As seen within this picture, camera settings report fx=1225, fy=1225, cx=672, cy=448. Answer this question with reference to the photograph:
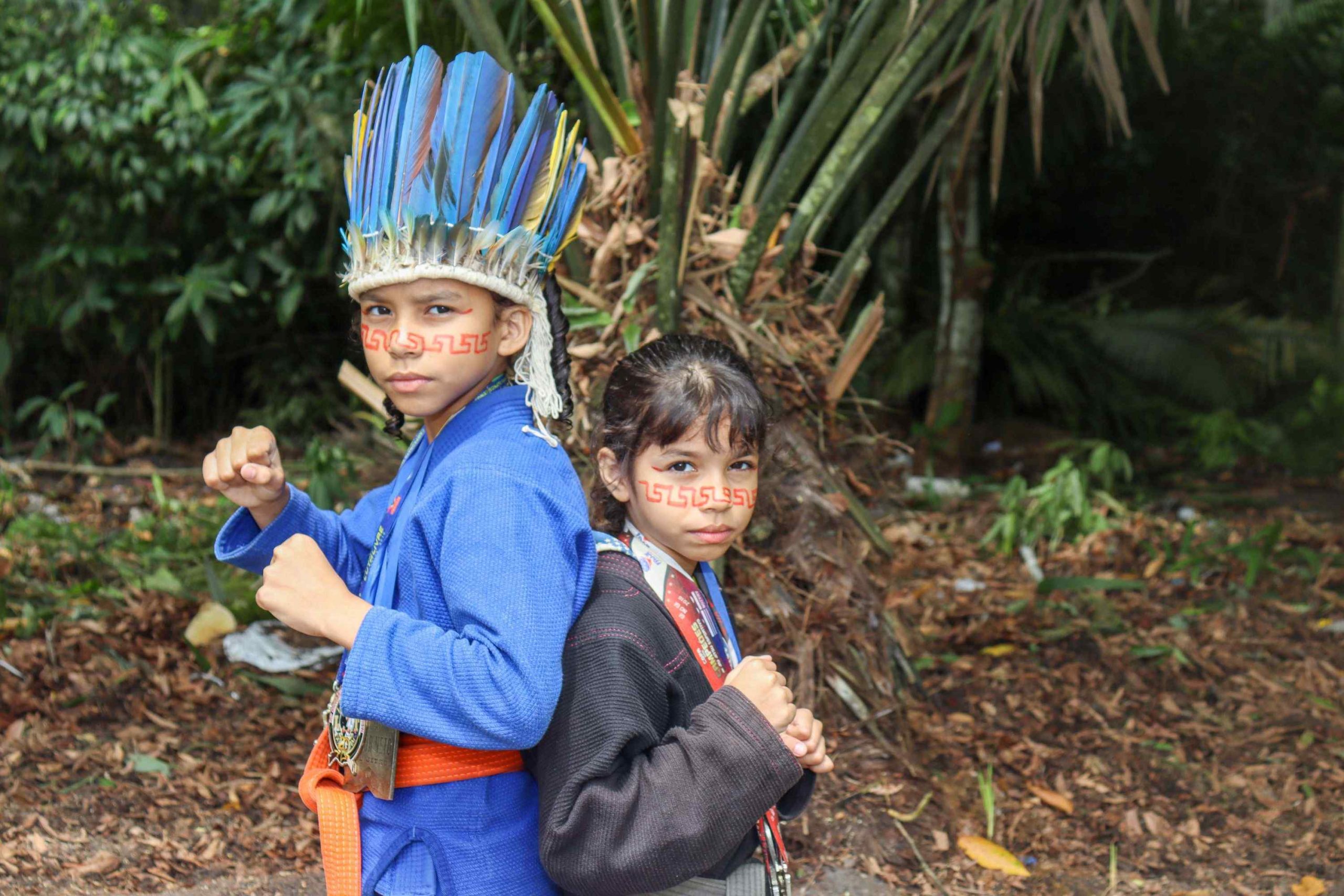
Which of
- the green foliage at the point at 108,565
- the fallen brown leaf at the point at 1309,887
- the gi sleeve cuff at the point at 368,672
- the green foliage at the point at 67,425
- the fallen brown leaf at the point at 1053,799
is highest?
the gi sleeve cuff at the point at 368,672

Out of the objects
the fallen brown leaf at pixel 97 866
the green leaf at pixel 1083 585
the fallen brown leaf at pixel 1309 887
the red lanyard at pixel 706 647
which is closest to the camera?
the red lanyard at pixel 706 647

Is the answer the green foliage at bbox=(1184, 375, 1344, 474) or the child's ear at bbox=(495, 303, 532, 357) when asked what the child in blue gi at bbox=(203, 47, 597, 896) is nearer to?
the child's ear at bbox=(495, 303, 532, 357)

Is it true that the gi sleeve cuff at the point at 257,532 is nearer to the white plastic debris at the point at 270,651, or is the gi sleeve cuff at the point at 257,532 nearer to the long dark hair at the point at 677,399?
the long dark hair at the point at 677,399

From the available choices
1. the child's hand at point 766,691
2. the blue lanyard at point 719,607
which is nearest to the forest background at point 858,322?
the blue lanyard at point 719,607

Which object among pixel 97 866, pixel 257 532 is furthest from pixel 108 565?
pixel 257 532

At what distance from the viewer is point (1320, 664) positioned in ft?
12.0

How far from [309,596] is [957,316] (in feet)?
14.7

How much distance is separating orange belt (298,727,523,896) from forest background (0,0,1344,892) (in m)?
0.56

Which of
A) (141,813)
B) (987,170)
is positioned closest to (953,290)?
(987,170)

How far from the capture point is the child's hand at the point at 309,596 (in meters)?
1.25

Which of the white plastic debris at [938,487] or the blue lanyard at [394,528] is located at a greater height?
the blue lanyard at [394,528]

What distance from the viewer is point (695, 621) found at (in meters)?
1.46

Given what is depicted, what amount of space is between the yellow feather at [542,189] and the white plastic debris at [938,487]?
3.81 meters

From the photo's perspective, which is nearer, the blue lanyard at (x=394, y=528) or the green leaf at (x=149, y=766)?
the blue lanyard at (x=394, y=528)
